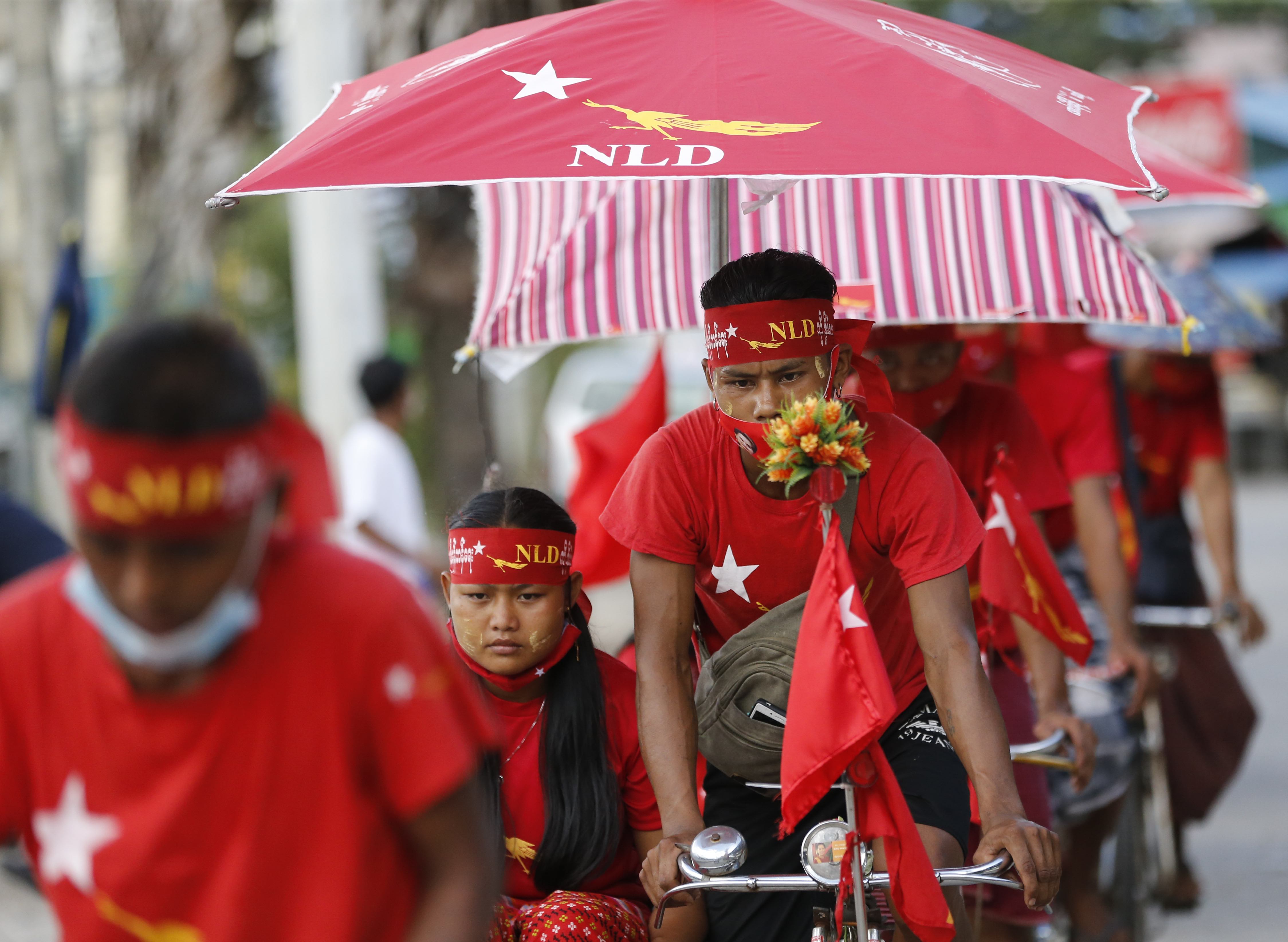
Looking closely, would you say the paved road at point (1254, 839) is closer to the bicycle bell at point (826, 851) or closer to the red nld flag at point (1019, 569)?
the red nld flag at point (1019, 569)

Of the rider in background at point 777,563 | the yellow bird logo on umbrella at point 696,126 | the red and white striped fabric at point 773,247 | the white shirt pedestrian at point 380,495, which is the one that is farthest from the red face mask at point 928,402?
the white shirt pedestrian at point 380,495

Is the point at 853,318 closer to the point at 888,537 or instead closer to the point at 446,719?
the point at 888,537

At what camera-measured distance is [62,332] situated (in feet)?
22.8

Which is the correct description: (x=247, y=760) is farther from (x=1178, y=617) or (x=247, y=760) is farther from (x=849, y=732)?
(x=1178, y=617)

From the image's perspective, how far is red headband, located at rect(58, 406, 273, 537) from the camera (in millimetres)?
1787

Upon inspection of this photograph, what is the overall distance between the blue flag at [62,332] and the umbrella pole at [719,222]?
11.6ft

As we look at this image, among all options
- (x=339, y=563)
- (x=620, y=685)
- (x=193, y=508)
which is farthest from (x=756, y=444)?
(x=193, y=508)

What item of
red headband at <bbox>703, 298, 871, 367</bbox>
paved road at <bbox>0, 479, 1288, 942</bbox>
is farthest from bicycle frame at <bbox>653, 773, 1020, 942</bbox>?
paved road at <bbox>0, 479, 1288, 942</bbox>

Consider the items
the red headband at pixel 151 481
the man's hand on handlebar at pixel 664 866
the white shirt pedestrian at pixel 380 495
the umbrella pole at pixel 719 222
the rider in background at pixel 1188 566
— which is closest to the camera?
the red headband at pixel 151 481

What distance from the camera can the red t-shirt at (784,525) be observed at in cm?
325

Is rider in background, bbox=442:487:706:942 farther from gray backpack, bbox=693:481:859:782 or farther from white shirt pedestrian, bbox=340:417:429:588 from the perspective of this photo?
white shirt pedestrian, bbox=340:417:429:588

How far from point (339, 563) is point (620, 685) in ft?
5.41

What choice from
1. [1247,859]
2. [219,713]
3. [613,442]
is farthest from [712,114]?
[1247,859]

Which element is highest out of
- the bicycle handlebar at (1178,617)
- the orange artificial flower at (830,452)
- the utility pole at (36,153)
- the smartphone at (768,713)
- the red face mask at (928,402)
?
the utility pole at (36,153)
